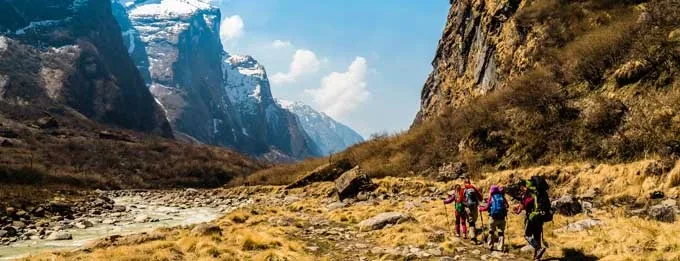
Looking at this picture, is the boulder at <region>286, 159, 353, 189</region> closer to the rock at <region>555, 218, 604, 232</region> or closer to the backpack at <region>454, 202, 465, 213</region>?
the backpack at <region>454, 202, 465, 213</region>

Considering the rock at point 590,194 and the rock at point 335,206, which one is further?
the rock at point 335,206

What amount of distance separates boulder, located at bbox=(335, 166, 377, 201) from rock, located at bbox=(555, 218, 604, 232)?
811 inches

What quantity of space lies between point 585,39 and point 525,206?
94.9ft

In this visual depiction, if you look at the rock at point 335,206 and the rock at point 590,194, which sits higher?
the rock at point 590,194

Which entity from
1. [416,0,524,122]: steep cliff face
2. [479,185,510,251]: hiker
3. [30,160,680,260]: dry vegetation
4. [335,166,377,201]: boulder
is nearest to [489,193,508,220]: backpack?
[479,185,510,251]: hiker

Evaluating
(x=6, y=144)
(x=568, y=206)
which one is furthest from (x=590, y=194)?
(x=6, y=144)

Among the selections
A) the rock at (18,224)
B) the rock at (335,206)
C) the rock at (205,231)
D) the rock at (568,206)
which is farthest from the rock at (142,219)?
the rock at (568,206)

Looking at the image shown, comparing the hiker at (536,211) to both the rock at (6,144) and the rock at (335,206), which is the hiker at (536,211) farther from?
the rock at (6,144)

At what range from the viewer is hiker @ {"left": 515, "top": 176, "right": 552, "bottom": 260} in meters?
14.2

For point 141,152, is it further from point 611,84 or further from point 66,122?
point 611,84

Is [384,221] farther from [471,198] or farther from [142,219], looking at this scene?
[142,219]

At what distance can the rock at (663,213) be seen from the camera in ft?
55.2

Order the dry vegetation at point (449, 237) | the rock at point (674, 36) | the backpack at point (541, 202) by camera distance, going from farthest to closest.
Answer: the rock at point (674, 36) → the dry vegetation at point (449, 237) → the backpack at point (541, 202)

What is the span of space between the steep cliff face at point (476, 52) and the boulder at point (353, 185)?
19.8 metres
